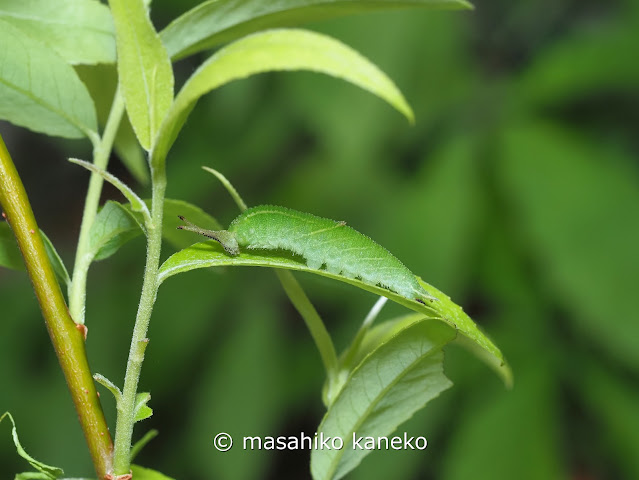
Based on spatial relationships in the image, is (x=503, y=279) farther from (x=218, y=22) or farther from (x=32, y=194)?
(x=32, y=194)

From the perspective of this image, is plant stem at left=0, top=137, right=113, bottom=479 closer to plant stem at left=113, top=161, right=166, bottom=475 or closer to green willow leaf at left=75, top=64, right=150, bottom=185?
plant stem at left=113, top=161, right=166, bottom=475

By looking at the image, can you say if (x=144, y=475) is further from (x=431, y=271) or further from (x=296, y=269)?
(x=431, y=271)

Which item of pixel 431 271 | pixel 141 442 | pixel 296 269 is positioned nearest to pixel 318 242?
pixel 296 269

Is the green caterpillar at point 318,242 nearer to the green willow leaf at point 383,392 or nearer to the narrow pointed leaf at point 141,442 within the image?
the green willow leaf at point 383,392

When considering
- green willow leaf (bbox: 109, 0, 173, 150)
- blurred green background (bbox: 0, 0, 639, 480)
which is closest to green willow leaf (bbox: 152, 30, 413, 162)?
green willow leaf (bbox: 109, 0, 173, 150)

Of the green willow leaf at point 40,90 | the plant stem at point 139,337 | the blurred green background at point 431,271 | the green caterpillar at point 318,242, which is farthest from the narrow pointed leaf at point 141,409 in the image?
the blurred green background at point 431,271

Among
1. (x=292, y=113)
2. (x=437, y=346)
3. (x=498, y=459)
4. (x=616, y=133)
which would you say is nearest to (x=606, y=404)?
(x=498, y=459)
